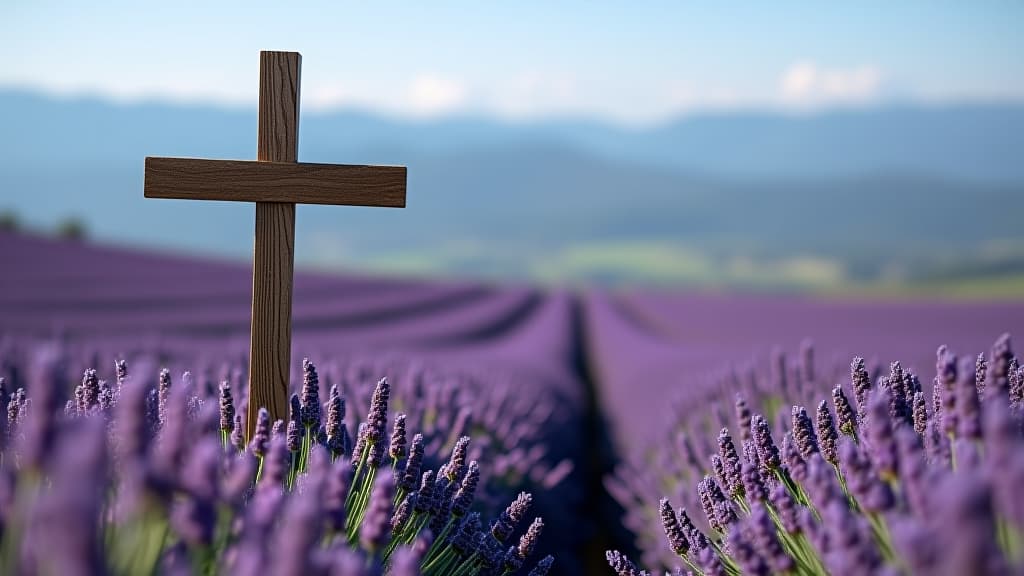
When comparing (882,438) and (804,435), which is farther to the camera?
(804,435)

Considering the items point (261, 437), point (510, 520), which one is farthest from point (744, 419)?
point (261, 437)

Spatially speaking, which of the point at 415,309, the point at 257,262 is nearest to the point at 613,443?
the point at 257,262

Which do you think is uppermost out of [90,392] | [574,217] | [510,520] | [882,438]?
[882,438]

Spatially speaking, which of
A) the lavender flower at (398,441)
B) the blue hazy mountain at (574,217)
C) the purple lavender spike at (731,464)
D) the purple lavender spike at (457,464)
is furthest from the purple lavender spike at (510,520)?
the blue hazy mountain at (574,217)

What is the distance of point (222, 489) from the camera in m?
1.20

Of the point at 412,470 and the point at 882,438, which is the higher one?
the point at 882,438

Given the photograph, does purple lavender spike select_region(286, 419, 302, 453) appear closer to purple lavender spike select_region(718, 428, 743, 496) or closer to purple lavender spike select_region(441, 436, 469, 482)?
purple lavender spike select_region(441, 436, 469, 482)

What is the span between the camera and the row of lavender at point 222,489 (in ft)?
2.79

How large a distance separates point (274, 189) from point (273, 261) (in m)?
0.18

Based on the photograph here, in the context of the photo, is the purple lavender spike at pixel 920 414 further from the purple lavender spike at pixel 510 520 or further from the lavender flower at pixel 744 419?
the purple lavender spike at pixel 510 520

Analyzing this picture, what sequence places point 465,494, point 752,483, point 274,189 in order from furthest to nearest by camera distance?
point 274,189 < point 465,494 < point 752,483

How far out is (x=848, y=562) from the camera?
1.02 metres

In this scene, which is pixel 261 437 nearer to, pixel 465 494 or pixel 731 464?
pixel 465 494

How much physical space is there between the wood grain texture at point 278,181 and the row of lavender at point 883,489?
100 centimetres
